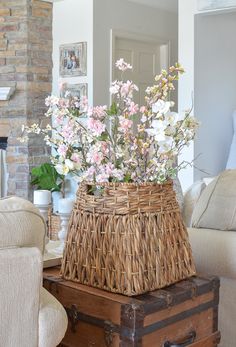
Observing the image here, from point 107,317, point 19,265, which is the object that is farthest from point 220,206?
point 19,265

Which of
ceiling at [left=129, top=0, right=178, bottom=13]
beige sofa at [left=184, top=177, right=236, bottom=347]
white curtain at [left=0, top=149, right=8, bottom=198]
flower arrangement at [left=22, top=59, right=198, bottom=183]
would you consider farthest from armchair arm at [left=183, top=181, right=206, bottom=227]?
ceiling at [left=129, top=0, right=178, bottom=13]

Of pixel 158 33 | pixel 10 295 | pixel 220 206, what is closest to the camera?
pixel 10 295

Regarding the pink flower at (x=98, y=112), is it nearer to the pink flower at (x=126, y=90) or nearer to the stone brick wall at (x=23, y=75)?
the pink flower at (x=126, y=90)

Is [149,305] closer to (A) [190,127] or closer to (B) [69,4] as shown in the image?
(A) [190,127]

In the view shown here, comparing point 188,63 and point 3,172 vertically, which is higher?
point 188,63

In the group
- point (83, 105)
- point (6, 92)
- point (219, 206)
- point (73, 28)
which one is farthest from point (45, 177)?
point (83, 105)

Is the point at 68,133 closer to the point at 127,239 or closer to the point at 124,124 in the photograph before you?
the point at 124,124

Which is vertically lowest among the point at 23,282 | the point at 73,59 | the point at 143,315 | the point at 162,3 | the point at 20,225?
the point at 143,315

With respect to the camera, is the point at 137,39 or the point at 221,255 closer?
the point at 221,255

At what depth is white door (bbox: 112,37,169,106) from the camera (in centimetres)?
639

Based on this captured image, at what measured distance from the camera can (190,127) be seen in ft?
5.46

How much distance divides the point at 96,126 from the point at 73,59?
182 inches

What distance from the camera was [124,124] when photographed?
1.62 m

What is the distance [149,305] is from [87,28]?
4.80 meters
